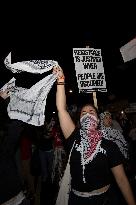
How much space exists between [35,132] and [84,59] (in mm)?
4383

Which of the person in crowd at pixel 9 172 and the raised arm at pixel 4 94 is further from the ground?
the raised arm at pixel 4 94

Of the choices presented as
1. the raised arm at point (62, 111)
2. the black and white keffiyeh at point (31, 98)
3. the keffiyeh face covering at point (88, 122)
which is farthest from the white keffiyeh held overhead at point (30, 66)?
the keffiyeh face covering at point (88, 122)

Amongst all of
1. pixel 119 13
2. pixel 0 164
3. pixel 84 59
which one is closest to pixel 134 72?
pixel 119 13

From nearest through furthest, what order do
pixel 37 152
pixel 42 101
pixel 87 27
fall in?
pixel 42 101 → pixel 37 152 → pixel 87 27

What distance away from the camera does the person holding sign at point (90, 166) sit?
14.2ft

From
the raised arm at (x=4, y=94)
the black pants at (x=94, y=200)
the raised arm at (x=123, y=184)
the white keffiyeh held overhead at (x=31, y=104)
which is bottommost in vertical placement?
the black pants at (x=94, y=200)

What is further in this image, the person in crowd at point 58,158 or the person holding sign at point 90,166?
the person in crowd at point 58,158

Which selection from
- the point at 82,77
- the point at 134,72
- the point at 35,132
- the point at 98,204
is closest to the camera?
the point at 98,204

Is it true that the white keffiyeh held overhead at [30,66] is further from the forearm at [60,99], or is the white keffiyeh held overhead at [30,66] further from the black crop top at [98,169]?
the black crop top at [98,169]

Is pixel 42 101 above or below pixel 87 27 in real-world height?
below

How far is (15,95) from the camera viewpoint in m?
4.93

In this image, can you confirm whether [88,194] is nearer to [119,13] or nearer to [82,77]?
[82,77]

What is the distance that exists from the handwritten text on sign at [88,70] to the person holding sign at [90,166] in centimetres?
239

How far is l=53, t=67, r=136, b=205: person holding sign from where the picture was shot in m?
4.34
